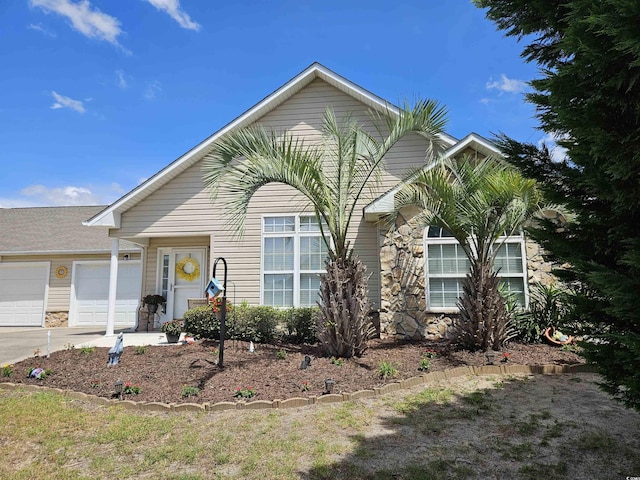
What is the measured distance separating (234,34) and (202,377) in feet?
25.5

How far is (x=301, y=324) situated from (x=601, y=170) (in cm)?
715

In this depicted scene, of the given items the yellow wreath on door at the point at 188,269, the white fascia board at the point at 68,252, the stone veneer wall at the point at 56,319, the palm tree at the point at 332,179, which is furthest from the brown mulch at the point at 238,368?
the stone veneer wall at the point at 56,319

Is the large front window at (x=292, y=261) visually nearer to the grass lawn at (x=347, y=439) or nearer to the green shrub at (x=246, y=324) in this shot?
the green shrub at (x=246, y=324)

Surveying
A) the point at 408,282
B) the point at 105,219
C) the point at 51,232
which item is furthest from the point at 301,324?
the point at 51,232

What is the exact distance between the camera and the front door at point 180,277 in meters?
11.7

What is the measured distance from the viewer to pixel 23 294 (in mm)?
14117

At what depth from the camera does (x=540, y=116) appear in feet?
9.86

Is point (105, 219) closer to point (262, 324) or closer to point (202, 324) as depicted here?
point (202, 324)

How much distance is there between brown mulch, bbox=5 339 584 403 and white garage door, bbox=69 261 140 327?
5.87 meters

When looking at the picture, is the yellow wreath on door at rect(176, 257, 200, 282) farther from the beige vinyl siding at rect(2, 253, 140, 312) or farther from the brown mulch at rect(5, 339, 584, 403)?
the brown mulch at rect(5, 339, 584, 403)

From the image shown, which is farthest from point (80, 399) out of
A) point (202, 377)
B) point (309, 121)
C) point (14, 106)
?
point (14, 106)

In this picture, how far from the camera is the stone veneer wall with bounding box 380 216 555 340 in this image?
27.2 feet

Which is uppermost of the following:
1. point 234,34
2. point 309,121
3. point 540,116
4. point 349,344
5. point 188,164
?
point 234,34

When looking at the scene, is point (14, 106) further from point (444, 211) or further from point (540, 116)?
point (540, 116)
